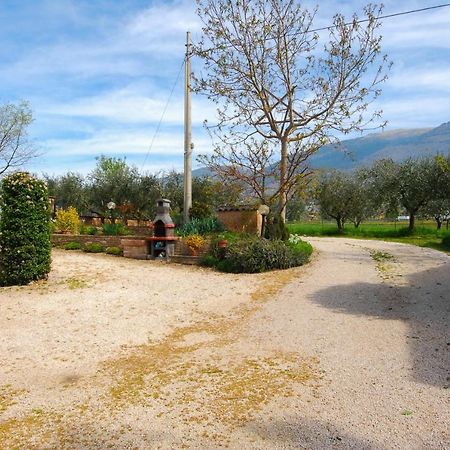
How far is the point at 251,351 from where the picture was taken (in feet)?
17.7

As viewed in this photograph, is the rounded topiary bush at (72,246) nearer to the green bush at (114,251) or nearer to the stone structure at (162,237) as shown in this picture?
the green bush at (114,251)

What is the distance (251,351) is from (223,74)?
431 inches

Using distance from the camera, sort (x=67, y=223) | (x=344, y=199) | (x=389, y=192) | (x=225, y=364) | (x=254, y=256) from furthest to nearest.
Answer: (x=344, y=199)
(x=389, y=192)
(x=67, y=223)
(x=254, y=256)
(x=225, y=364)

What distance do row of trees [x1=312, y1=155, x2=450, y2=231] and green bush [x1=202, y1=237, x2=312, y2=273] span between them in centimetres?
1209

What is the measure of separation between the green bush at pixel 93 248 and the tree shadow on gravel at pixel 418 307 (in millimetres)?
7667

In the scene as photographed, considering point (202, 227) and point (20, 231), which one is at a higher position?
point (20, 231)

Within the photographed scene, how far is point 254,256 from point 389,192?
17755mm

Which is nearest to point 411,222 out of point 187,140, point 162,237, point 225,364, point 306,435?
point 187,140

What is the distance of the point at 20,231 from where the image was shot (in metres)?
8.83

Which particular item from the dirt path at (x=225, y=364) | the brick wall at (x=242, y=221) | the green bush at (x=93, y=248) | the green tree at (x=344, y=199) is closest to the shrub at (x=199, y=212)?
the brick wall at (x=242, y=221)

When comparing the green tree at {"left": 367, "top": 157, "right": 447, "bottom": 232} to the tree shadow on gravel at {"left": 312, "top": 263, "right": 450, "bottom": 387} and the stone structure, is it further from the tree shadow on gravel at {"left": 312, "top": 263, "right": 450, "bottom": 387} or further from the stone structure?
the stone structure

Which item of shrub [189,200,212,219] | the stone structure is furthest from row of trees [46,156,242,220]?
the stone structure

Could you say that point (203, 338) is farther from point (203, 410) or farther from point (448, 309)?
point (448, 309)

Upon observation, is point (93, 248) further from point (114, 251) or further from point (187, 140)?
point (187, 140)
